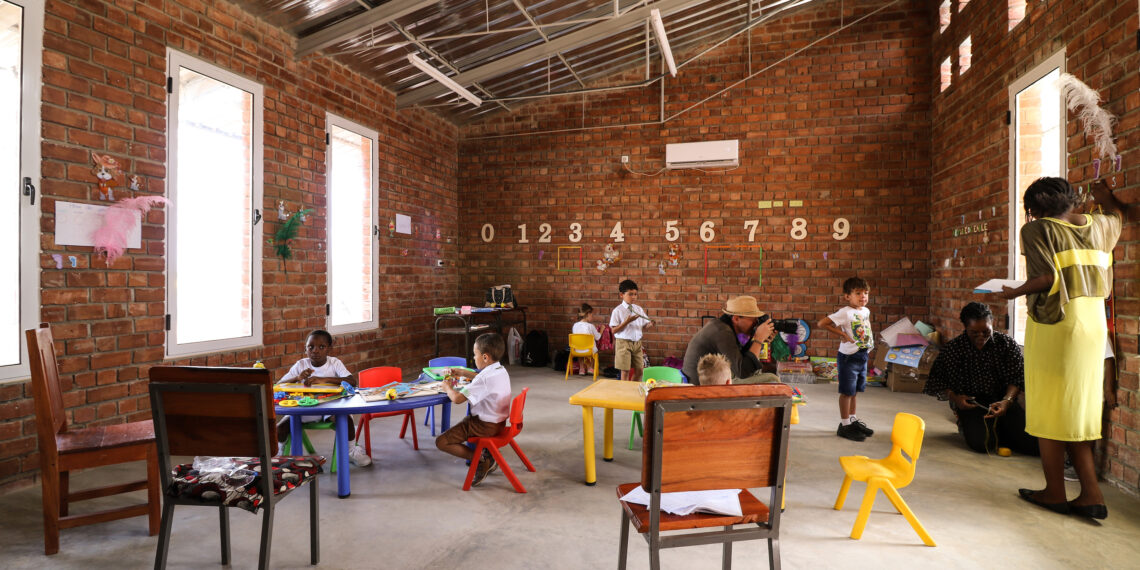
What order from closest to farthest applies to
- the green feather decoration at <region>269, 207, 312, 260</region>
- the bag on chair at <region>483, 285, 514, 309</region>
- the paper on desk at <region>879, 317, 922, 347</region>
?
1. the green feather decoration at <region>269, 207, 312, 260</region>
2. the paper on desk at <region>879, 317, 922, 347</region>
3. the bag on chair at <region>483, 285, 514, 309</region>

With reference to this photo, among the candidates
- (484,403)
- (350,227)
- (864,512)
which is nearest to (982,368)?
(864,512)

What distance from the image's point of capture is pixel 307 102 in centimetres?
565

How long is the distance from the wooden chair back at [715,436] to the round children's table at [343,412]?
5.92 feet

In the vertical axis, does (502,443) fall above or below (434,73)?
below

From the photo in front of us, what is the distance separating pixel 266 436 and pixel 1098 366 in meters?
4.03

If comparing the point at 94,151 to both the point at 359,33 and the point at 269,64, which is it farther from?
the point at 359,33

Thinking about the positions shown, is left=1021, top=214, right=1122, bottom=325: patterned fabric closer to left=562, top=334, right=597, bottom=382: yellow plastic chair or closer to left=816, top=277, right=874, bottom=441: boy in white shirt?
left=816, top=277, right=874, bottom=441: boy in white shirt

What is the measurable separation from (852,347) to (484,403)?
307cm

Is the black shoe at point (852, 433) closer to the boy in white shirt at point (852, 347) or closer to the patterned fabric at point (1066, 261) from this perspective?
the boy in white shirt at point (852, 347)

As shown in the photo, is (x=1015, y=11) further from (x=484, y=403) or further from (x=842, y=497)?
(x=484, y=403)

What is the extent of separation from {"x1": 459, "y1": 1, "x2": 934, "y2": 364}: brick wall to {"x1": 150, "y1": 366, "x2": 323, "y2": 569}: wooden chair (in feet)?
20.8

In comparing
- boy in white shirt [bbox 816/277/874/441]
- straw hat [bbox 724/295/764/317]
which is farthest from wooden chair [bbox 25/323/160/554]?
boy in white shirt [bbox 816/277/874/441]

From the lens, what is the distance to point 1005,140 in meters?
5.23

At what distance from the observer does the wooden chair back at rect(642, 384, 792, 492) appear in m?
1.79
